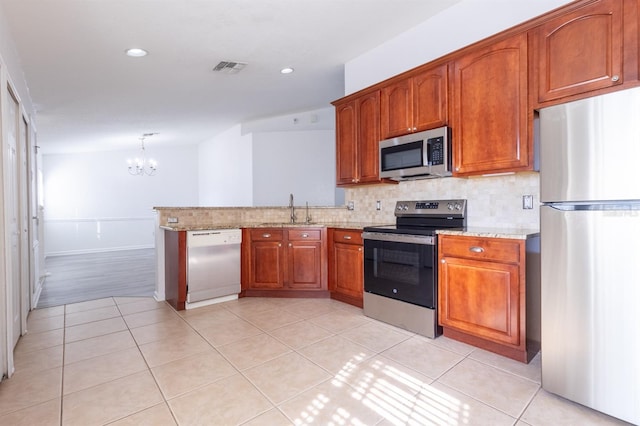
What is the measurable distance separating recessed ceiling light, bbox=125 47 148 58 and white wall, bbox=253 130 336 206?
311cm

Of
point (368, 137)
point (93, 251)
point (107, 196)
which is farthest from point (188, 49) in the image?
point (93, 251)

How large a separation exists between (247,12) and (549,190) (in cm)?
252

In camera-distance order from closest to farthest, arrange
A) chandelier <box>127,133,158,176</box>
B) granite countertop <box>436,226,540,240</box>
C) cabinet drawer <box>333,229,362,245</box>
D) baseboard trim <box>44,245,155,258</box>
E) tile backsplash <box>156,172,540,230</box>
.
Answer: granite countertop <box>436,226,540,240</box> → tile backsplash <box>156,172,540,230</box> → cabinet drawer <box>333,229,362,245</box> → baseboard trim <box>44,245,155,258</box> → chandelier <box>127,133,158,176</box>

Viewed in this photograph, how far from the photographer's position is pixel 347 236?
3539 millimetres

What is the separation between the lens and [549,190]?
1842mm

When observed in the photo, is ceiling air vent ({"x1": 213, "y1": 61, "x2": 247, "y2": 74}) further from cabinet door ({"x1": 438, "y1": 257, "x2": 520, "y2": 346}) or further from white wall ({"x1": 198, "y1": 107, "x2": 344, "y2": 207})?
cabinet door ({"x1": 438, "y1": 257, "x2": 520, "y2": 346})

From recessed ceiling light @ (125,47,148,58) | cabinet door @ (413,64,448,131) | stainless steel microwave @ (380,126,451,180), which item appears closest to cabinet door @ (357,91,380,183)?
stainless steel microwave @ (380,126,451,180)

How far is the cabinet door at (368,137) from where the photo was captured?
11.3 ft

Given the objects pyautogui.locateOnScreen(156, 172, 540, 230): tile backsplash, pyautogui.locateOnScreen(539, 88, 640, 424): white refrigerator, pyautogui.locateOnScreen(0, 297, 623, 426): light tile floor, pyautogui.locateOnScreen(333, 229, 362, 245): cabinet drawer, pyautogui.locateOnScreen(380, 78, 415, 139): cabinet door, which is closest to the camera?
pyautogui.locateOnScreen(539, 88, 640, 424): white refrigerator

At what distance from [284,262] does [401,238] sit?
158 centimetres

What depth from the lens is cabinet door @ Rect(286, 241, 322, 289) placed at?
385cm

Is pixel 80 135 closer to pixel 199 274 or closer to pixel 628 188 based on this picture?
pixel 199 274

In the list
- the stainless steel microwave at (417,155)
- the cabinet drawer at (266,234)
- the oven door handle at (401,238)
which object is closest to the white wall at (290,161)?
the cabinet drawer at (266,234)

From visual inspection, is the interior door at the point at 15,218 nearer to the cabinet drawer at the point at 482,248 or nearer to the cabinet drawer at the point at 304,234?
the cabinet drawer at the point at 304,234
